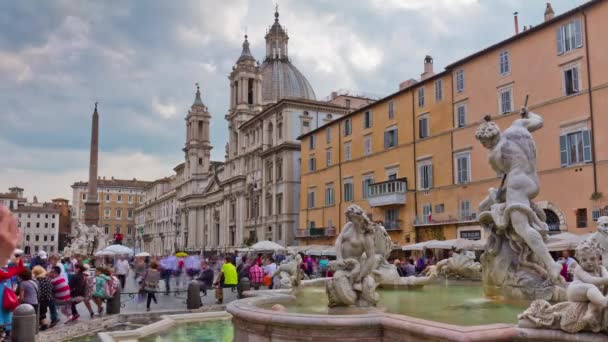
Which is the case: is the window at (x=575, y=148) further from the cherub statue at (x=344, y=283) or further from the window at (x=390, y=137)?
the cherub statue at (x=344, y=283)

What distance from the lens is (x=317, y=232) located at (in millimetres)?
44875

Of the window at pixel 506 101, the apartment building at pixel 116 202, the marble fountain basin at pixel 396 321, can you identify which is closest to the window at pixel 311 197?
the window at pixel 506 101

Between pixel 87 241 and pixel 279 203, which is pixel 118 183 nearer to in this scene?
pixel 279 203

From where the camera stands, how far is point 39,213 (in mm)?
107625

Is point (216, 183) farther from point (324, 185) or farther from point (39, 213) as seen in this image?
point (39, 213)

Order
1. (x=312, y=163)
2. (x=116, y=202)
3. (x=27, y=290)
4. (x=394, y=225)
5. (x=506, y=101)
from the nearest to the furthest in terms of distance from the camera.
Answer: (x=27, y=290), (x=506, y=101), (x=394, y=225), (x=312, y=163), (x=116, y=202)

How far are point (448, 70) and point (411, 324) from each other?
2972 cm

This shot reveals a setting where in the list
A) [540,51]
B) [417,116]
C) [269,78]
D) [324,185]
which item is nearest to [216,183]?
[269,78]

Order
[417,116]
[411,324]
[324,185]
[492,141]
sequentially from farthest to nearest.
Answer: [324,185] → [417,116] → [492,141] → [411,324]

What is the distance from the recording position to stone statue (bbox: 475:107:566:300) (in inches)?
272

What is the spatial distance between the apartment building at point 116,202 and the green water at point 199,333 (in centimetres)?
11916

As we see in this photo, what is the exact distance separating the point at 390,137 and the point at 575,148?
14487 millimetres

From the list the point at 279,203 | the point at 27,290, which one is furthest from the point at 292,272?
the point at 279,203

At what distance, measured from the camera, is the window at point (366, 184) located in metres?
39.2
